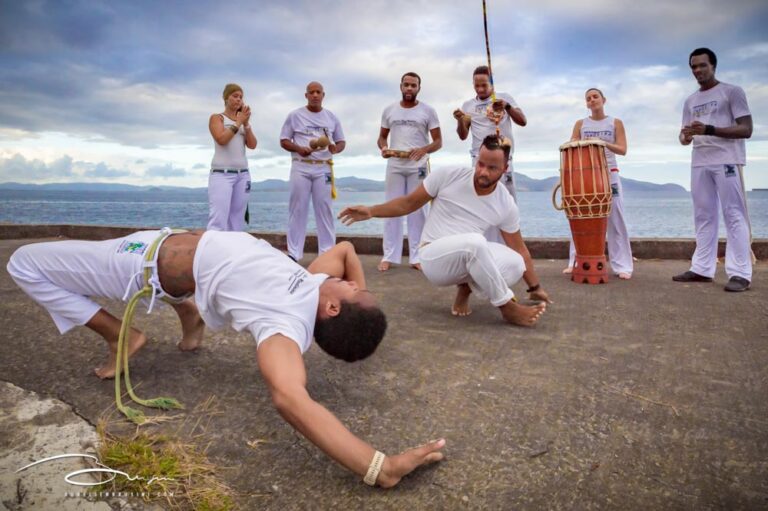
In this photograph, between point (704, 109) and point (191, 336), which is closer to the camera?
point (191, 336)

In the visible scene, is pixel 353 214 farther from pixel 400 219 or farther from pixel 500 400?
pixel 400 219

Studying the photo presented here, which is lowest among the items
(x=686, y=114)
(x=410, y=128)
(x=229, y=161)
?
(x=229, y=161)

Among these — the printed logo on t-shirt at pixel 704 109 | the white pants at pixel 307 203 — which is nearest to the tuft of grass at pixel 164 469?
the white pants at pixel 307 203

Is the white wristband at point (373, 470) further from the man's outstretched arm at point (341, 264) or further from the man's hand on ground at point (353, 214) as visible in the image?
the man's hand on ground at point (353, 214)

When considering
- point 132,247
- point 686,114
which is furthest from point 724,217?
point 132,247

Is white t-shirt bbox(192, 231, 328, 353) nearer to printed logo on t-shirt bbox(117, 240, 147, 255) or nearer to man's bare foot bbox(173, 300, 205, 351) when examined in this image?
printed logo on t-shirt bbox(117, 240, 147, 255)

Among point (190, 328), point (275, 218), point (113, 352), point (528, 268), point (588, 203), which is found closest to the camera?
point (113, 352)

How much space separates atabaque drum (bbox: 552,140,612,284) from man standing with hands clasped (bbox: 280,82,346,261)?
2702 millimetres

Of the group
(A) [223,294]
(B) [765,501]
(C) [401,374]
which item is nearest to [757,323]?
(B) [765,501]

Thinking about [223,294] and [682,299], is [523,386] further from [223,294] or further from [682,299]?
[682,299]

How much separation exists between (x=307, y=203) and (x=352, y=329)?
4.41 m

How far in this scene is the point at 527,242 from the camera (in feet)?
24.2

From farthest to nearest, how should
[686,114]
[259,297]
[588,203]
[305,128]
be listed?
[305,128] < [588,203] < [686,114] < [259,297]

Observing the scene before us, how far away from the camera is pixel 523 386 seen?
9.07 ft
